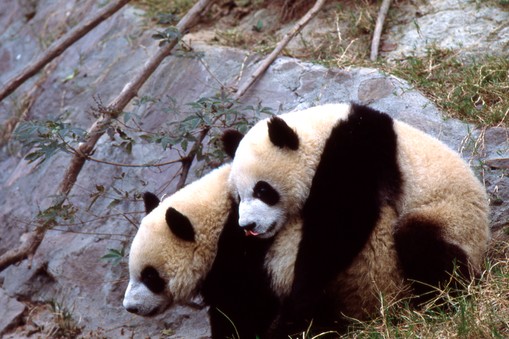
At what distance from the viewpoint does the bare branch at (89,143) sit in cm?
627

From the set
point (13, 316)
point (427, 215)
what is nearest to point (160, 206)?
point (427, 215)

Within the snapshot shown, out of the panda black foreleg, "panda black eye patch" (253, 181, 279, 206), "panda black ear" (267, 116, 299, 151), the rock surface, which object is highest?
"panda black ear" (267, 116, 299, 151)

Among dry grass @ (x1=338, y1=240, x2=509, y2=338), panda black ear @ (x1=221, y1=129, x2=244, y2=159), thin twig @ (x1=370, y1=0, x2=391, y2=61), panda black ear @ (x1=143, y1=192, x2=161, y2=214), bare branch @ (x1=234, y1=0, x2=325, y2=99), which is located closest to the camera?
dry grass @ (x1=338, y1=240, x2=509, y2=338)

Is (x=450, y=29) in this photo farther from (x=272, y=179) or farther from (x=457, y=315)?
(x=457, y=315)

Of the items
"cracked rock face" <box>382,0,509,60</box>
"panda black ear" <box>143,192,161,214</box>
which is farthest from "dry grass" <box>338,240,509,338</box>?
"cracked rock face" <box>382,0,509,60</box>

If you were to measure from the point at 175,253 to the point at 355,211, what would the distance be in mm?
1201

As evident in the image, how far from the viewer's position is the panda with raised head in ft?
16.3

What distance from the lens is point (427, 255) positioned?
4480 millimetres

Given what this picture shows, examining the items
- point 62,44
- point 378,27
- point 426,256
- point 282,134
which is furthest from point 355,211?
point 62,44

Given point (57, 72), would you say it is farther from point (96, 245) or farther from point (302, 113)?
point (302, 113)

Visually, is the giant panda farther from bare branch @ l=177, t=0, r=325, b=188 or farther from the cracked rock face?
the cracked rock face

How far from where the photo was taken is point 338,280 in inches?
186

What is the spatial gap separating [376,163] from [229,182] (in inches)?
37.9

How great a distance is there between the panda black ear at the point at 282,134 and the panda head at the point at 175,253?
21.9 inches
